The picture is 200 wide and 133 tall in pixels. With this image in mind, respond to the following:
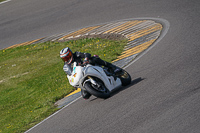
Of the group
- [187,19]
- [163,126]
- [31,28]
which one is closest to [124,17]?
[187,19]

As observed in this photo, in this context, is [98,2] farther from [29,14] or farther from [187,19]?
[187,19]

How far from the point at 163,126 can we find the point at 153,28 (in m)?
7.13

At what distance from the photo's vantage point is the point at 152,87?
7805 mm

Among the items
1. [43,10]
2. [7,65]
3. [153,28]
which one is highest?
[153,28]

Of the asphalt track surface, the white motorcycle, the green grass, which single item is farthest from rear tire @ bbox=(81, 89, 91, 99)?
the green grass

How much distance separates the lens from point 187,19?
477 inches

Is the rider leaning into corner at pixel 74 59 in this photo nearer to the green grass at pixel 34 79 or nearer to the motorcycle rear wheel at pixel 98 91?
the motorcycle rear wheel at pixel 98 91

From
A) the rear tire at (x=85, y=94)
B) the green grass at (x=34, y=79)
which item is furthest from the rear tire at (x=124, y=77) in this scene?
the green grass at (x=34, y=79)

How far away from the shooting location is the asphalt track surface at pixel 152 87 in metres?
6.27

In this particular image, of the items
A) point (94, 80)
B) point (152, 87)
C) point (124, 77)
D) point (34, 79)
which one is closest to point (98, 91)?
point (94, 80)

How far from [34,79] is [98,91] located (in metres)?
4.96

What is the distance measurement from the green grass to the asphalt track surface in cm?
97

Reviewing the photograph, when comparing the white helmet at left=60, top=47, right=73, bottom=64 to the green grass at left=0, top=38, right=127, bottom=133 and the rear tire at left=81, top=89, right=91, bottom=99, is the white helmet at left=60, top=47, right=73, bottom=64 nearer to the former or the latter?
the rear tire at left=81, top=89, right=91, bottom=99

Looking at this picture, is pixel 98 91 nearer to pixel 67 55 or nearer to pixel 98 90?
pixel 98 90
